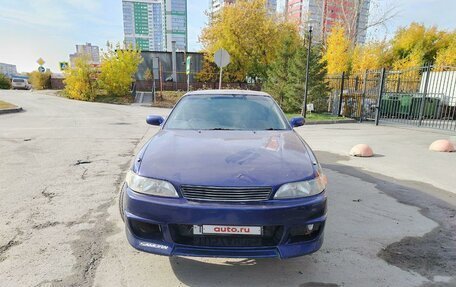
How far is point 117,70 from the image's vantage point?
78.7 feet

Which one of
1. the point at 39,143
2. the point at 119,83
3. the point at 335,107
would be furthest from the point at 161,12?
the point at 39,143

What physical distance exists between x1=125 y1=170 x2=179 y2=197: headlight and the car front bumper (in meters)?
0.04

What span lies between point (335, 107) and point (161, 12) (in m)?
60.0

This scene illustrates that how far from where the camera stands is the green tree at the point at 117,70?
23.9 m

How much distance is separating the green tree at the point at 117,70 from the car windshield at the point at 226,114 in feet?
71.3

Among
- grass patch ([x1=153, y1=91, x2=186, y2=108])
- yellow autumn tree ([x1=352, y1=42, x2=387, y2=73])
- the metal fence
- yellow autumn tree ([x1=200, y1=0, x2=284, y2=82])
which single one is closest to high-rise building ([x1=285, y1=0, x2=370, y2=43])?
yellow autumn tree ([x1=352, y1=42, x2=387, y2=73])

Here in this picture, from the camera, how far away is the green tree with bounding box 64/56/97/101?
938 inches

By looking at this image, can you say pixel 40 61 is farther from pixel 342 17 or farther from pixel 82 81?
pixel 342 17

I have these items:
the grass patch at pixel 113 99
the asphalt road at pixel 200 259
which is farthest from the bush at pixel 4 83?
the asphalt road at pixel 200 259

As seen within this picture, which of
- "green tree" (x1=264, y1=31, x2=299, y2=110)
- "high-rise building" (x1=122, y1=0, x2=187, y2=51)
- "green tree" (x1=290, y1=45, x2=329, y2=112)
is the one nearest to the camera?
"green tree" (x1=290, y1=45, x2=329, y2=112)

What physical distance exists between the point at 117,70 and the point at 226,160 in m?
23.7

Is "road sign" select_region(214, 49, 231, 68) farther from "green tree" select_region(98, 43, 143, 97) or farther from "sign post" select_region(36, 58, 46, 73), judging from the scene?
"sign post" select_region(36, 58, 46, 73)

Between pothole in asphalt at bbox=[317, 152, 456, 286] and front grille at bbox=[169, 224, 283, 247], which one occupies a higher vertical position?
front grille at bbox=[169, 224, 283, 247]

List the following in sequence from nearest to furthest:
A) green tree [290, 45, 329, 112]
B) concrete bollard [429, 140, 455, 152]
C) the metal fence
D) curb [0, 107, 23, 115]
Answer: concrete bollard [429, 140, 455, 152] < the metal fence < curb [0, 107, 23, 115] < green tree [290, 45, 329, 112]
